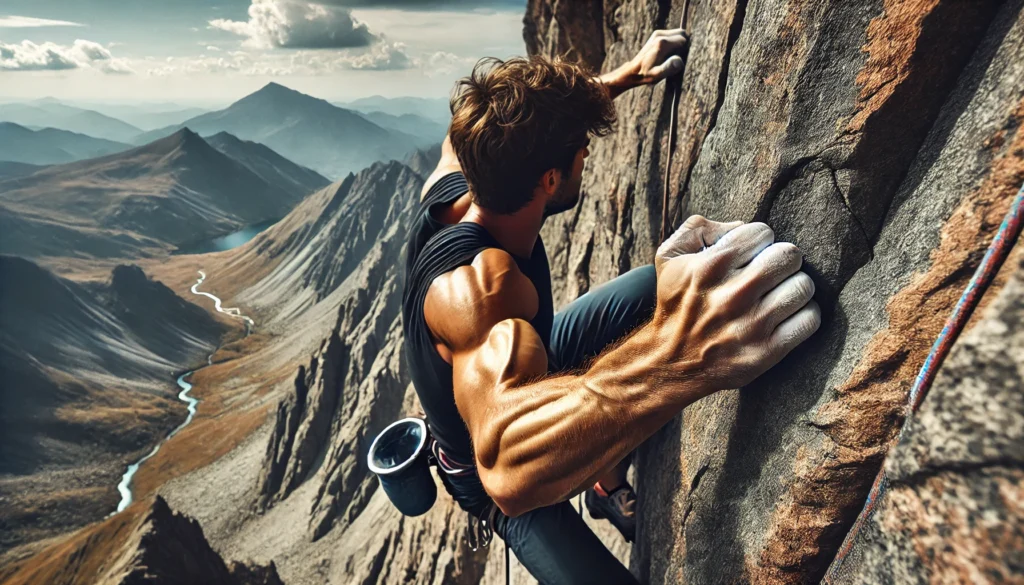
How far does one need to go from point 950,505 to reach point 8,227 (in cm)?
25117

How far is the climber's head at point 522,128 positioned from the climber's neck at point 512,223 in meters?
0.06

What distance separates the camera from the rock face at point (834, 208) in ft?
7.53

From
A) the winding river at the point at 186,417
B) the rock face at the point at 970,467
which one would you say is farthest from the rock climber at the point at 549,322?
the winding river at the point at 186,417

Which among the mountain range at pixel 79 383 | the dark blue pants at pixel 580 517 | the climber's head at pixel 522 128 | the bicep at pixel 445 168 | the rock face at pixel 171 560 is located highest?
the climber's head at pixel 522 128

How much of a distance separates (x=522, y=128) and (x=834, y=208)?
2194mm

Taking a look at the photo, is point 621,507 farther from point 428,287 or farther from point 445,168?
point 445,168

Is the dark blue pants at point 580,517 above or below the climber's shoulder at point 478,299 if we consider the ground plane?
below

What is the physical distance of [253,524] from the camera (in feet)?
189

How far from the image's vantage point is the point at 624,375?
2.62m

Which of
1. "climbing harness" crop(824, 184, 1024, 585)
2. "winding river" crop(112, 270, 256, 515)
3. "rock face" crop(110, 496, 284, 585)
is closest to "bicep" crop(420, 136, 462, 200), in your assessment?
"climbing harness" crop(824, 184, 1024, 585)

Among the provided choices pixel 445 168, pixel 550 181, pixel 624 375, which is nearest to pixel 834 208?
pixel 624 375

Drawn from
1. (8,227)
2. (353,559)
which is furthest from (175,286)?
(353,559)

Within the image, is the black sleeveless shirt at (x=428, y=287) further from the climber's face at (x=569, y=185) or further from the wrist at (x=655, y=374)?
the wrist at (x=655, y=374)

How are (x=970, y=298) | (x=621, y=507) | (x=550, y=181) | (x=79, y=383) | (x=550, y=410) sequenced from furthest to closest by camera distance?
(x=79, y=383) → (x=621, y=507) → (x=550, y=181) → (x=550, y=410) → (x=970, y=298)
